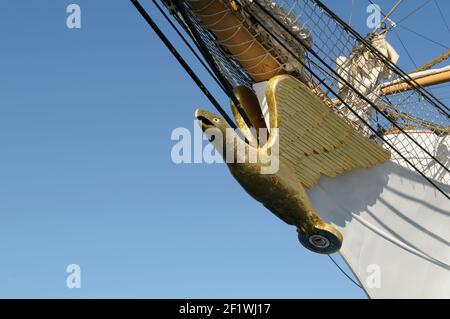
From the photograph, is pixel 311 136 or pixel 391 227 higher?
pixel 311 136

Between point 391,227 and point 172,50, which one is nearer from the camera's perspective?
point 172,50

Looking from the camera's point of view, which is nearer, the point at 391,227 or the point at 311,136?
the point at 311,136

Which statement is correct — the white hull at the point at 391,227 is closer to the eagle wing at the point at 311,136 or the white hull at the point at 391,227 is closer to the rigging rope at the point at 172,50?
the eagle wing at the point at 311,136

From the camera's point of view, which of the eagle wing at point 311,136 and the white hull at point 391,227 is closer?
the eagle wing at point 311,136

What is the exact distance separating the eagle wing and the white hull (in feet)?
0.43

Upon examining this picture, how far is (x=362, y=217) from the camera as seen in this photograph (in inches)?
305

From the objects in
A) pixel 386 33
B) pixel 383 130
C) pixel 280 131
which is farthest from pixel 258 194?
pixel 386 33

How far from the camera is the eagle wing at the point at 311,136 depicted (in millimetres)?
7188

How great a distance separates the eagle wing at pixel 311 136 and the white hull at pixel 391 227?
0.43ft

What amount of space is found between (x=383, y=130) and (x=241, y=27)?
179cm

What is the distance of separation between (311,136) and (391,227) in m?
1.13

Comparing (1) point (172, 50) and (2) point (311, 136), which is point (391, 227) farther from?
(1) point (172, 50)

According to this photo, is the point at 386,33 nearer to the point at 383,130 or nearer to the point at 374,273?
the point at 383,130

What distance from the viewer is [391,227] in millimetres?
7867
